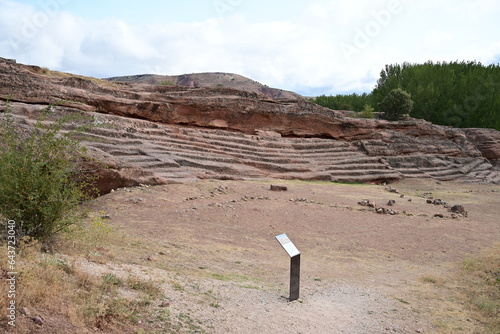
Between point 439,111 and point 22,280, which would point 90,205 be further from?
point 439,111

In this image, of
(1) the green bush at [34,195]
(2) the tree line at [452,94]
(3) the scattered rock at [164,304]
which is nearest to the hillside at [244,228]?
(3) the scattered rock at [164,304]

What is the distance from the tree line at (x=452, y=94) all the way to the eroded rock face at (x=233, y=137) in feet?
18.0

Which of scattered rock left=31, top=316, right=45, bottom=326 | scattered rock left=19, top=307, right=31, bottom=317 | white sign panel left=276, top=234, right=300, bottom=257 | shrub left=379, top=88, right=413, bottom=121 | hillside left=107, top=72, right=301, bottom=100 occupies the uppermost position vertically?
hillside left=107, top=72, right=301, bottom=100

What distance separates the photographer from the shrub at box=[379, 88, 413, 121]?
22.6 metres

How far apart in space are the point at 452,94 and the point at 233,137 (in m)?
19.9

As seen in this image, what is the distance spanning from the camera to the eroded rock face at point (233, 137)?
36.9 feet

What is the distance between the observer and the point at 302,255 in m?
5.97

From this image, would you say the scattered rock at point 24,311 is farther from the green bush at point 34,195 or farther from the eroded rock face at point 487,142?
the eroded rock face at point 487,142

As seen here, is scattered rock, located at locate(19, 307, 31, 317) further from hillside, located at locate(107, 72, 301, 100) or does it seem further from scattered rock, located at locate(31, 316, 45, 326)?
hillside, located at locate(107, 72, 301, 100)

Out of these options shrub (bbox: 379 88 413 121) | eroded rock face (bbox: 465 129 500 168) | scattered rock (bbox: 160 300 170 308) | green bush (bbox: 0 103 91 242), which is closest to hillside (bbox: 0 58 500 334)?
scattered rock (bbox: 160 300 170 308)

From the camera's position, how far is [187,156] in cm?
1243

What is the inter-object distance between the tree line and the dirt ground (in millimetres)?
17701

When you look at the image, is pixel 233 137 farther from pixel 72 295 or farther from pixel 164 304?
pixel 72 295

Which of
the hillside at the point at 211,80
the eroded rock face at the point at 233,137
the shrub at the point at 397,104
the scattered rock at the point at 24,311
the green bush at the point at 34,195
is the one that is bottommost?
the scattered rock at the point at 24,311
